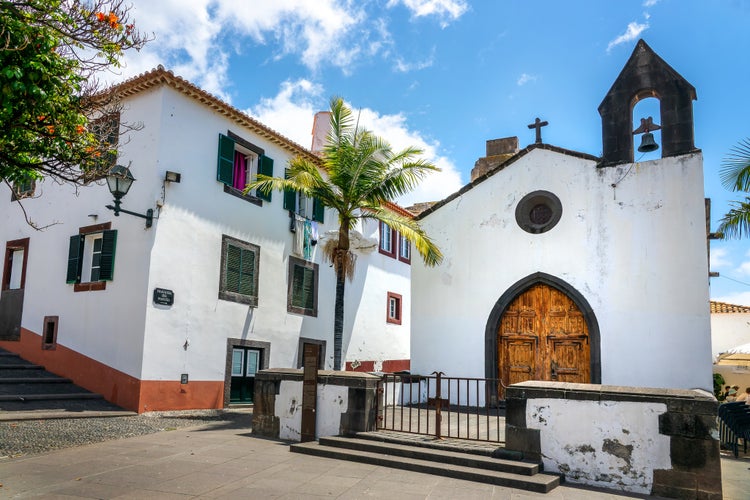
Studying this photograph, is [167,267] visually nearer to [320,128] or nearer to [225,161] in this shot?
[225,161]

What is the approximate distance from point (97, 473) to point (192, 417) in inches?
225

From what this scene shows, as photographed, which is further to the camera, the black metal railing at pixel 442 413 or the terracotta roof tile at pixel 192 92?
the terracotta roof tile at pixel 192 92

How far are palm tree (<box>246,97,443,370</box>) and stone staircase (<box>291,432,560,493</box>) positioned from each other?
4390 mm

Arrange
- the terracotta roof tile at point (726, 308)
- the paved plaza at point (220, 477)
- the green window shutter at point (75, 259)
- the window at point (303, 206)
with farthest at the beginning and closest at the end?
1. the terracotta roof tile at point (726, 308)
2. the window at point (303, 206)
3. the green window shutter at point (75, 259)
4. the paved plaza at point (220, 477)

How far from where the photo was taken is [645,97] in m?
12.8

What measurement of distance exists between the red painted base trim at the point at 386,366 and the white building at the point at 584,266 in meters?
6.48

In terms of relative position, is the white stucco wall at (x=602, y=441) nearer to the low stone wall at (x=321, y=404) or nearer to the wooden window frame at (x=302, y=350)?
the low stone wall at (x=321, y=404)

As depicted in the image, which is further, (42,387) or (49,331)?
(49,331)

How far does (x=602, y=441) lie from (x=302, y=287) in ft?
37.8

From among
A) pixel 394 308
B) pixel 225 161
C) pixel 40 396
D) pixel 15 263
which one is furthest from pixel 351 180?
pixel 394 308

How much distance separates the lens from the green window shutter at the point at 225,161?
14.6 meters

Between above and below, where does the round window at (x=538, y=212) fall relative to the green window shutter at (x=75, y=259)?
above

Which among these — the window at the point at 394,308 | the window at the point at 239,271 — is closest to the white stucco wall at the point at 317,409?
the window at the point at 239,271

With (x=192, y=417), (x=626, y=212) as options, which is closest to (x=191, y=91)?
(x=192, y=417)
